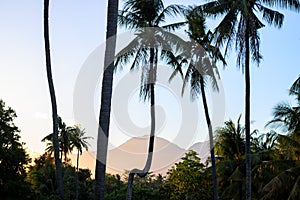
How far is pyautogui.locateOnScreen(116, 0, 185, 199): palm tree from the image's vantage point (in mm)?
19750

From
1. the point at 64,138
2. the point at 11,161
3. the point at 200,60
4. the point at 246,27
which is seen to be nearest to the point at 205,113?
the point at 200,60

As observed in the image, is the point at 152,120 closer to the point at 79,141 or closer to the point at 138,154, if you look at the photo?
the point at 138,154

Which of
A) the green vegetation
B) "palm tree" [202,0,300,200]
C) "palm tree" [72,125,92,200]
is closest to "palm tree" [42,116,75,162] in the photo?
"palm tree" [72,125,92,200]

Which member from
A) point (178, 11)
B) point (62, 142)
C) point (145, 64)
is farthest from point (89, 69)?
point (62, 142)

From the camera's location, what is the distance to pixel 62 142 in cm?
4503

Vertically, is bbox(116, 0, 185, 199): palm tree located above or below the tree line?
above

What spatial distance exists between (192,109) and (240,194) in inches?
273

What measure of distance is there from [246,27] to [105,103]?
8.93 m

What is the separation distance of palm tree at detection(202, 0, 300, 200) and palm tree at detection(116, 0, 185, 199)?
10.9ft

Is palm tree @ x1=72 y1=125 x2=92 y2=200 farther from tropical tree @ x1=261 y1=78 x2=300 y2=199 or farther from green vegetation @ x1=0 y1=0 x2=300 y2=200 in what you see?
tropical tree @ x1=261 y1=78 x2=300 y2=199

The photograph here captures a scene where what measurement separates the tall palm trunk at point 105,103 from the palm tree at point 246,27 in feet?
25.1

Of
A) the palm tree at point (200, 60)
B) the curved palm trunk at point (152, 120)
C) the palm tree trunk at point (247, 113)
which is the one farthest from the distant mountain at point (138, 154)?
the palm tree trunk at point (247, 113)

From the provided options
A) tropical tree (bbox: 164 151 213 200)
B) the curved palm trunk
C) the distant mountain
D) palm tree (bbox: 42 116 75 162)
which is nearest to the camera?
→ the curved palm trunk

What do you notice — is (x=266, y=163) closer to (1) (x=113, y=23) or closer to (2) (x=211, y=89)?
(2) (x=211, y=89)
